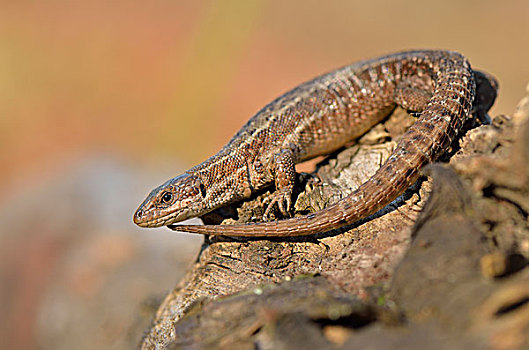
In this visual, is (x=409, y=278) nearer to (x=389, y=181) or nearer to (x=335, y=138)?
(x=389, y=181)

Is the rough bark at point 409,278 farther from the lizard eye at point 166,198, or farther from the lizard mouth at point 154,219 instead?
the lizard eye at point 166,198

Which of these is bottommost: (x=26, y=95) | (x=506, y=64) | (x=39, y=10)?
(x=506, y=64)

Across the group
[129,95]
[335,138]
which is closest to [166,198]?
[335,138]

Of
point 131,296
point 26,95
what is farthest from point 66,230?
point 26,95

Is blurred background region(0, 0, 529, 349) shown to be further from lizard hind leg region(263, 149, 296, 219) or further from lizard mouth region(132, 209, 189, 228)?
lizard hind leg region(263, 149, 296, 219)

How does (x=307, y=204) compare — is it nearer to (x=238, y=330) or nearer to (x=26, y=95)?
(x=238, y=330)

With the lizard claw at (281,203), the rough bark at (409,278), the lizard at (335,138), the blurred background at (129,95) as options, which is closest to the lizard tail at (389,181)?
the lizard at (335,138)

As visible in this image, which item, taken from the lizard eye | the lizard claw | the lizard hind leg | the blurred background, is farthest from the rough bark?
the blurred background
